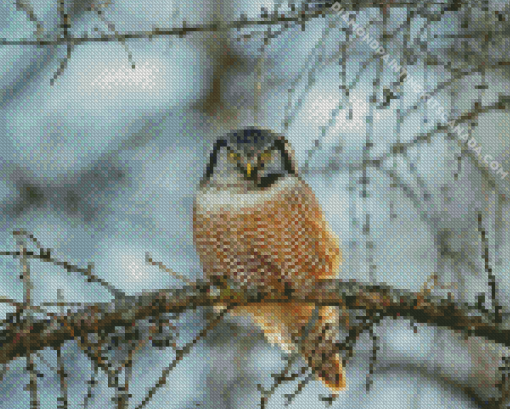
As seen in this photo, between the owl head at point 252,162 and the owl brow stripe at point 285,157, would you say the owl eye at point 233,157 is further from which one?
the owl brow stripe at point 285,157

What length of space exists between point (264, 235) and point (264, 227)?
0.05 m

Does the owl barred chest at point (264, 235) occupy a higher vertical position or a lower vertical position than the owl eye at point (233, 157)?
lower

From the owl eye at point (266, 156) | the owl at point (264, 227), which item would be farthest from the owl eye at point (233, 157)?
the owl eye at point (266, 156)

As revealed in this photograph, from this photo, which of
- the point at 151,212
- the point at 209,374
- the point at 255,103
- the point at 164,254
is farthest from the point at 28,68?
the point at 255,103

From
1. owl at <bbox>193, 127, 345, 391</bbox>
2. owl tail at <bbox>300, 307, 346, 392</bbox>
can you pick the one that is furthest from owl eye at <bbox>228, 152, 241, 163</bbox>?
owl tail at <bbox>300, 307, 346, 392</bbox>

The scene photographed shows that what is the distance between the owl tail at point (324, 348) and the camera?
2.04m

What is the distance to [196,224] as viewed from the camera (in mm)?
3795

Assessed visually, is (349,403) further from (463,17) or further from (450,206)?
(463,17)

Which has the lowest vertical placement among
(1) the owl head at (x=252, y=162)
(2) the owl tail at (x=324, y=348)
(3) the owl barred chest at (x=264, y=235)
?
(2) the owl tail at (x=324, y=348)

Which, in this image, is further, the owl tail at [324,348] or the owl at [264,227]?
the owl at [264,227]

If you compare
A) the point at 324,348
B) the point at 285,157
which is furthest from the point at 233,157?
the point at 324,348

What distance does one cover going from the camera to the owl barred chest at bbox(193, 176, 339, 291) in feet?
11.6

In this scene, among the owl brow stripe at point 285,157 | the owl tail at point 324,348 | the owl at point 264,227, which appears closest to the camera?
the owl tail at point 324,348

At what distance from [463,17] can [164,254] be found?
189 inches
